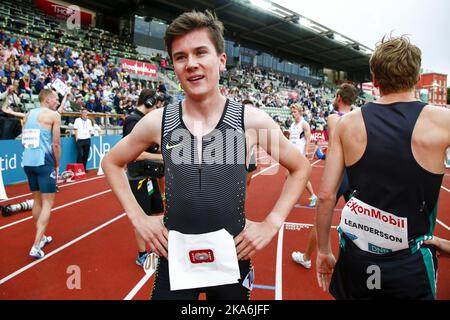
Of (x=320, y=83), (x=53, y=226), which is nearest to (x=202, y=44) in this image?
(x=53, y=226)

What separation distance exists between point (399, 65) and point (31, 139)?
4364 mm

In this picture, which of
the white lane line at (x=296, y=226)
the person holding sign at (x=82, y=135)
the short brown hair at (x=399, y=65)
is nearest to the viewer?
the short brown hair at (x=399, y=65)

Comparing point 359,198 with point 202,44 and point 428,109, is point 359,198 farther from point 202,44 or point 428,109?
point 202,44

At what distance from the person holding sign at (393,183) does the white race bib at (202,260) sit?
2.23 feet

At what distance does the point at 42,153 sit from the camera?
13.7 feet

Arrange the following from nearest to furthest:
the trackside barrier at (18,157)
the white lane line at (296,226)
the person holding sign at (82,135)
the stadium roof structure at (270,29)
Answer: the white lane line at (296,226), the trackside barrier at (18,157), the person holding sign at (82,135), the stadium roof structure at (270,29)

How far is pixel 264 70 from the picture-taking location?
3812 cm

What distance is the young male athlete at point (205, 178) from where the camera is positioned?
150 cm

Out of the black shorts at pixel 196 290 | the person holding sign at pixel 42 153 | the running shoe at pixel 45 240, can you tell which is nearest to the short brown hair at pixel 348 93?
the black shorts at pixel 196 290

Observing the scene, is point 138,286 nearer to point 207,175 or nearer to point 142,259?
point 142,259

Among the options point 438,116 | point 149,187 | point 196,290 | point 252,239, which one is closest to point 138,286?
point 149,187

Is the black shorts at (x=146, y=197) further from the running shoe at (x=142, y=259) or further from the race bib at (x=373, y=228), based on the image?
the race bib at (x=373, y=228)

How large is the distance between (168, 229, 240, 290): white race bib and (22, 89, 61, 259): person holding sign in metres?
3.29

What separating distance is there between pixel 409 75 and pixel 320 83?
158 ft
